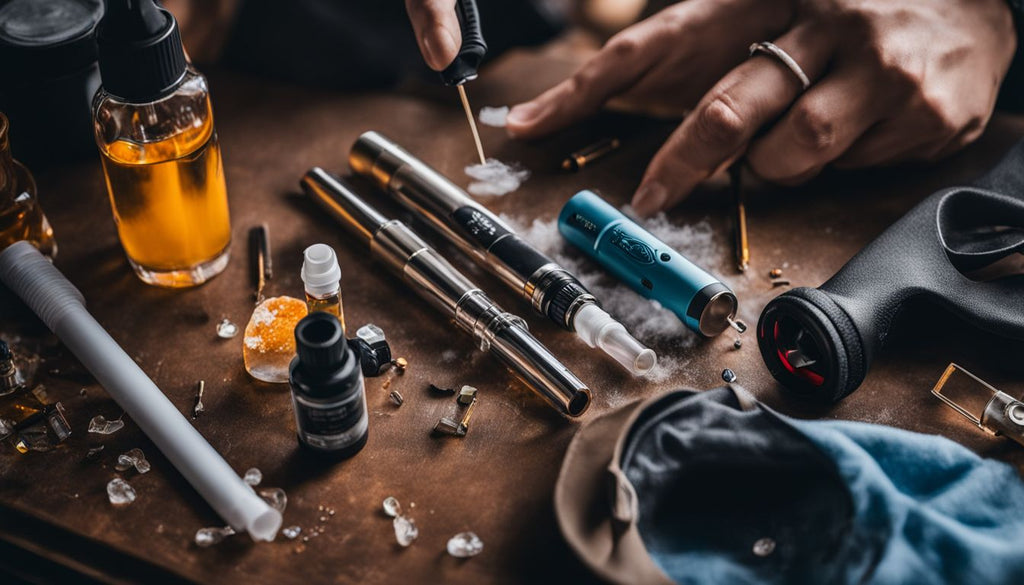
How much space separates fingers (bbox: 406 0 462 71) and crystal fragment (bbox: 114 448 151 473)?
20.6 inches

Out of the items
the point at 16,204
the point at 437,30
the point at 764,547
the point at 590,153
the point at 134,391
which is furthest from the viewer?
the point at 590,153

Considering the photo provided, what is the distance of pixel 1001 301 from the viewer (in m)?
0.81

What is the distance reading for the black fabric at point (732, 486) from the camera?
64 cm

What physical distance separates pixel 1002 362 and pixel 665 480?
0.40 metres

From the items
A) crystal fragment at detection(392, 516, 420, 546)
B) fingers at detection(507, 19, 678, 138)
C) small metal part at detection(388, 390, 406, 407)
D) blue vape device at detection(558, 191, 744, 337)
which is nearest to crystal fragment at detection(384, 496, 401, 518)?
crystal fragment at detection(392, 516, 420, 546)

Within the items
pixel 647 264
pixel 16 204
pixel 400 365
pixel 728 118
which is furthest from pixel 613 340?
pixel 16 204

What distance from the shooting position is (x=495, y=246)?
2.96 ft

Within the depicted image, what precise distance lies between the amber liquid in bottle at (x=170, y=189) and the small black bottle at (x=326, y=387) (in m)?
0.24

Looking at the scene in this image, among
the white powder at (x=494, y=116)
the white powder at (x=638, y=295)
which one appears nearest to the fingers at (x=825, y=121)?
the white powder at (x=638, y=295)

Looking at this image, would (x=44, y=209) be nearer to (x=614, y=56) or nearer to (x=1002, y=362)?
(x=614, y=56)

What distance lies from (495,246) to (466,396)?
0.60 feet

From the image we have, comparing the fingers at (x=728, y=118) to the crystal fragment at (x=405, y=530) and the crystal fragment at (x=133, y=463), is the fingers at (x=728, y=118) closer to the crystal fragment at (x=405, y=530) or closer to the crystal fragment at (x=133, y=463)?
the crystal fragment at (x=405, y=530)

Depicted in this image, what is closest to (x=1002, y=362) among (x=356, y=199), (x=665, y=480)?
(x=665, y=480)

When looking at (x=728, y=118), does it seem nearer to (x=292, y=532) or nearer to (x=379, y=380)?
(x=379, y=380)
